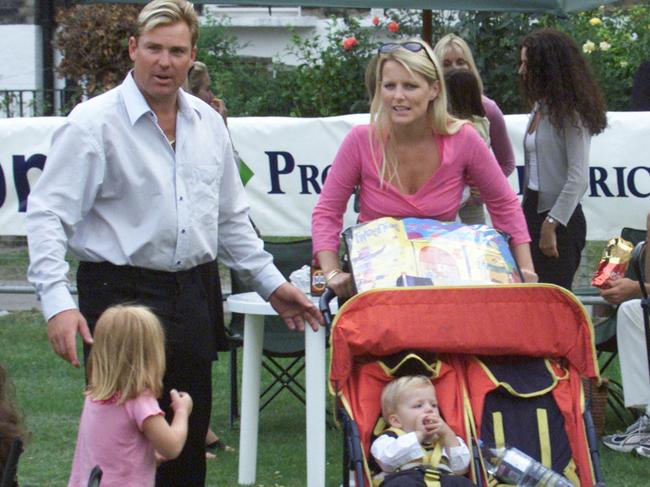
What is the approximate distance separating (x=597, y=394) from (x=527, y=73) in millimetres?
1718

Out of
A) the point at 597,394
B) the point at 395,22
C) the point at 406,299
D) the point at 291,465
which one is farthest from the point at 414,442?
the point at 395,22

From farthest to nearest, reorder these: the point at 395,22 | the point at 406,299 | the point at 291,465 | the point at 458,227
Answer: the point at 395,22 < the point at 291,465 < the point at 458,227 < the point at 406,299

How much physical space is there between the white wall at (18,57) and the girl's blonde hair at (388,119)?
10.9 metres

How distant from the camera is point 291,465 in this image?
700 cm

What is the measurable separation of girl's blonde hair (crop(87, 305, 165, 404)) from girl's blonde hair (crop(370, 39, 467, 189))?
4.05 feet

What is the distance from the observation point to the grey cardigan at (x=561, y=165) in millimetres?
7195

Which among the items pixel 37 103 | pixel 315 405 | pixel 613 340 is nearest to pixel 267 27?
pixel 37 103

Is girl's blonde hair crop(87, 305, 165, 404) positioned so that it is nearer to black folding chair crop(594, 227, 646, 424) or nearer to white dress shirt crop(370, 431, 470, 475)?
white dress shirt crop(370, 431, 470, 475)

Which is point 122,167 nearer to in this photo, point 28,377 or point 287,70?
point 28,377

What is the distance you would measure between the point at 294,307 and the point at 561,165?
2.55 metres

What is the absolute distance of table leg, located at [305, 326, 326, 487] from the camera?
6.21 meters

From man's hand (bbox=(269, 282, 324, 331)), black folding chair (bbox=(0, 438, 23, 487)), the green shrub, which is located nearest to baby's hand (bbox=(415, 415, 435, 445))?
man's hand (bbox=(269, 282, 324, 331))

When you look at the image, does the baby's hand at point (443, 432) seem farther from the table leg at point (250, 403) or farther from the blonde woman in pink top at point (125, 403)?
the table leg at point (250, 403)

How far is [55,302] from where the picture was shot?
4.50 metres
